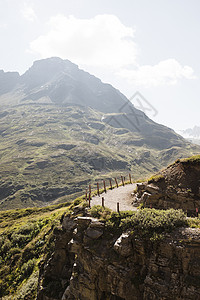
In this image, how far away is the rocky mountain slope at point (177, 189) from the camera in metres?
19.4

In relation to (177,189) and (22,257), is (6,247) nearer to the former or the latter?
(22,257)

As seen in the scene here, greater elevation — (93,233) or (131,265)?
(93,233)

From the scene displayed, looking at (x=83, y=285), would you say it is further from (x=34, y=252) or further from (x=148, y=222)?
(x=34, y=252)

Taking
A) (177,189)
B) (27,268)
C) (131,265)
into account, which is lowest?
(27,268)

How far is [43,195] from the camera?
18925 cm

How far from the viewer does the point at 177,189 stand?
20422 millimetres

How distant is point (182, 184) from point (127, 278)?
11.6m

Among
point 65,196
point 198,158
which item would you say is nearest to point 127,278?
point 198,158

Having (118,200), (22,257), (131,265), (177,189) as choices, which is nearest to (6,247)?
(22,257)

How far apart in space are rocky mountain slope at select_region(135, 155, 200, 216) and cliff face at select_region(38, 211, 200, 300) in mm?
5889

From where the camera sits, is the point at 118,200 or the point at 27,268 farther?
the point at 27,268

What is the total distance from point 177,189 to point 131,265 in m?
10.1

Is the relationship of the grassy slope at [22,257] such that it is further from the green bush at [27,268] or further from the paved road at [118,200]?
the paved road at [118,200]

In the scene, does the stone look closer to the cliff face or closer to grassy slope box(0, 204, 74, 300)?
the cliff face
